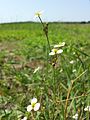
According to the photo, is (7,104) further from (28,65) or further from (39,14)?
(28,65)

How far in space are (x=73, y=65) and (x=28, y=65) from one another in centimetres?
224

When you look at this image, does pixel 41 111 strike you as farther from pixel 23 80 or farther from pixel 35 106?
pixel 23 80

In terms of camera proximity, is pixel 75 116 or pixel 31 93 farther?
pixel 31 93

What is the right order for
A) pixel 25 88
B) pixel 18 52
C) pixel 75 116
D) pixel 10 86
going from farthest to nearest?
pixel 18 52
pixel 10 86
pixel 25 88
pixel 75 116

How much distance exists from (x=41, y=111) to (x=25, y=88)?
1.15 meters

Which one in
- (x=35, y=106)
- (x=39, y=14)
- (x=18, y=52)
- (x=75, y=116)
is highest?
(x=39, y=14)

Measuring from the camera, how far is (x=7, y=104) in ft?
8.13

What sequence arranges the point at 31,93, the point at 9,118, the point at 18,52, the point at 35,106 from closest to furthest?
the point at 35,106 → the point at 9,118 → the point at 31,93 → the point at 18,52

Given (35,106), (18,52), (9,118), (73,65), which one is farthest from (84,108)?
(18,52)

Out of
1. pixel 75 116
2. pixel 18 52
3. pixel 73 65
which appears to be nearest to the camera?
pixel 75 116

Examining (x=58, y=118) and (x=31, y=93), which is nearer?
(x=58, y=118)

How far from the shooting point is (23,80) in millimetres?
2328

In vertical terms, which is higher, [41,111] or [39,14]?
[39,14]

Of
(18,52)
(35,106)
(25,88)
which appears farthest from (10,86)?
(18,52)
